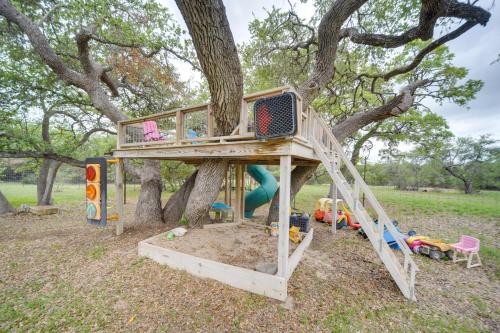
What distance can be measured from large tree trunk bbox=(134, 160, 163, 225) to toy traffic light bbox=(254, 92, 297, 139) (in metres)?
4.62

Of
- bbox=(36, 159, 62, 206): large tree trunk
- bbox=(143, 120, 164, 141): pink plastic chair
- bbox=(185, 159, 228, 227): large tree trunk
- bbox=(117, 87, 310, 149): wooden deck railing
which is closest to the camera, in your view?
bbox=(117, 87, 310, 149): wooden deck railing

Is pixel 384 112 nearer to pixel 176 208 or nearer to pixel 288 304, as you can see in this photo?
pixel 288 304

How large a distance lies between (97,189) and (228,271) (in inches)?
131

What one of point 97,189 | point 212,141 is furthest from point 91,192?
point 212,141

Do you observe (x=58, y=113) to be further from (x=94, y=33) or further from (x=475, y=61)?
(x=475, y=61)

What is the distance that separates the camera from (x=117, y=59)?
6.98 meters

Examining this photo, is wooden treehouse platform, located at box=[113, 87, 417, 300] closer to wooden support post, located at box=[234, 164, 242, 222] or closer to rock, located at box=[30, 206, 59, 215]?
wooden support post, located at box=[234, 164, 242, 222]

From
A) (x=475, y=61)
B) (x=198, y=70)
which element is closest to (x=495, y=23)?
(x=475, y=61)

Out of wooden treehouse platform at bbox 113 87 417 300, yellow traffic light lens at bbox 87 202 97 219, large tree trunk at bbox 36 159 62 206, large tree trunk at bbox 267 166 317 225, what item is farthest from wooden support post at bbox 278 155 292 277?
large tree trunk at bbox 36 159 62 206

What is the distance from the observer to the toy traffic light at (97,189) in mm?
4020

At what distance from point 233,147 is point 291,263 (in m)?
2.28

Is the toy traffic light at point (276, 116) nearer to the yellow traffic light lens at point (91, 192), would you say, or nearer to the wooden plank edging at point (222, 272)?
the wooden plank edging at point (222, 272)

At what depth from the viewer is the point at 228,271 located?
10.1ft

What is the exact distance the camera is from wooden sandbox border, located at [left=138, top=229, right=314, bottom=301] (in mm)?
2787
